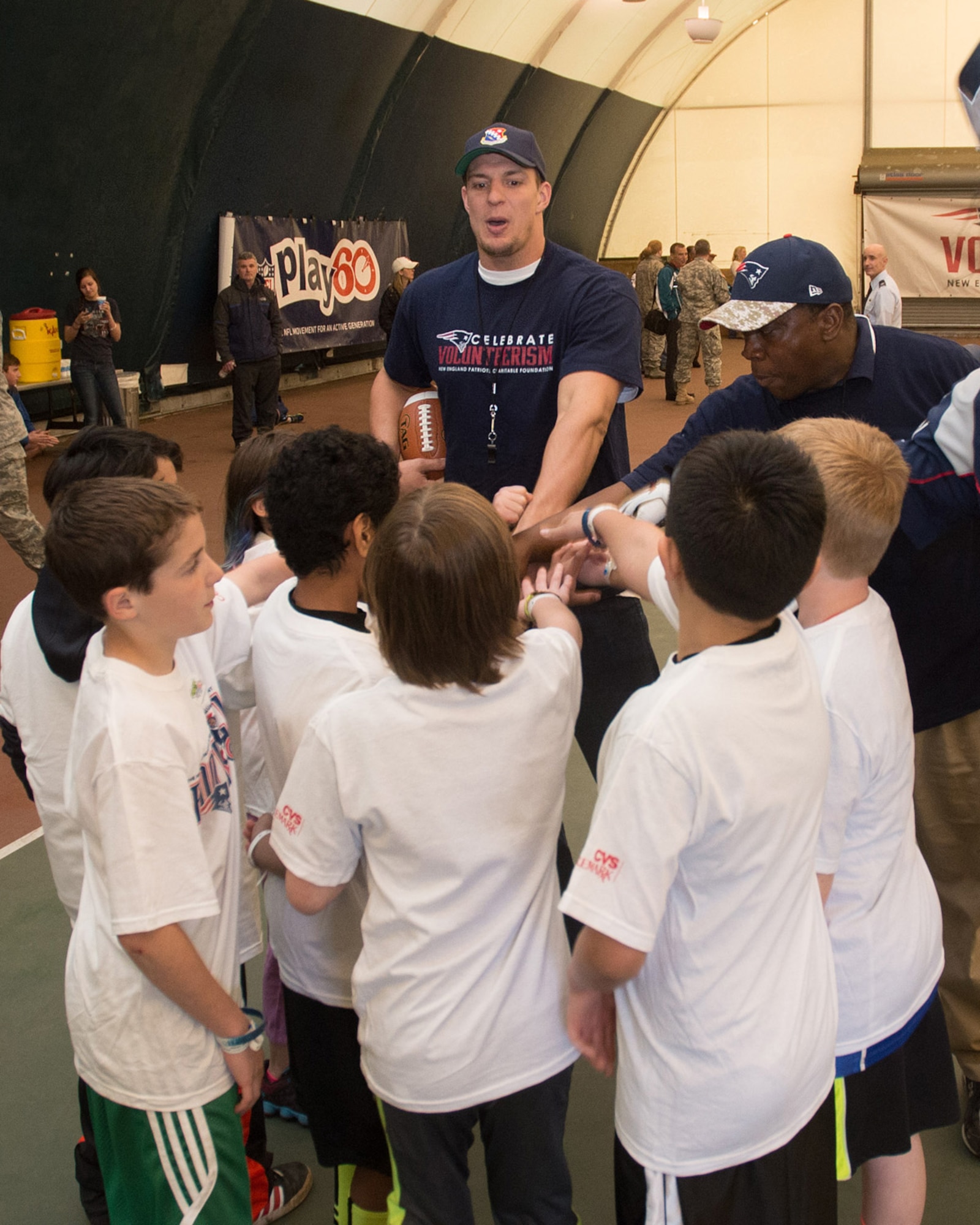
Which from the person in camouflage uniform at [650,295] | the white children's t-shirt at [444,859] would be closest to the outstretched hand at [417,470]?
the white children's t-shirt at [444,859]

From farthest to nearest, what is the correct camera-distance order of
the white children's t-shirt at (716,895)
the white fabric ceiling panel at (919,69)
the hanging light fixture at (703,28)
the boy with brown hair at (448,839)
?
1. the white fabric ceiling panel at (919,69)
2. the hanging light fixture at (703,28)
3. the boy with brown hair at (448,839)
4. the white children's t-shirt at (716,895)

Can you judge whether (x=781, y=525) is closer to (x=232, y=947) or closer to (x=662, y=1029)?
(x=662, y=1029)

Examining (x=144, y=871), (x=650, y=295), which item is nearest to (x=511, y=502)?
(x=144, y=871)

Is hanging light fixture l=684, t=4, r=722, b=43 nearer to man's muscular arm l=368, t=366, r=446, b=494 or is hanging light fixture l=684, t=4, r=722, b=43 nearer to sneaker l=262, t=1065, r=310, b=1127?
man's muscular arm l=368, t=366, r=446, b=494

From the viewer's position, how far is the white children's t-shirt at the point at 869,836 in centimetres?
162

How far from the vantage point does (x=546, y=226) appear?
61.2 feet

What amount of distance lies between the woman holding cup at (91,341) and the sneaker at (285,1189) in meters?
8.19

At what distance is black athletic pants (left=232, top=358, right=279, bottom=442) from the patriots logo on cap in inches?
344

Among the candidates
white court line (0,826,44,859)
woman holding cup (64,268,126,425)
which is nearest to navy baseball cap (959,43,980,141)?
white court line (0,826,44,859)

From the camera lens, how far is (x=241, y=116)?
446 inches

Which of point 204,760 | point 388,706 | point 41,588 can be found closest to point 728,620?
point 388,706

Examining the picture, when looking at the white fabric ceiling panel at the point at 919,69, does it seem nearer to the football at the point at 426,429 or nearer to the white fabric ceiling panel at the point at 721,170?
the white fabric ceiling panel at the point at 721,170

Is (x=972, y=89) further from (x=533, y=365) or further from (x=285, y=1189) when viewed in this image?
(x=285, y=1189)

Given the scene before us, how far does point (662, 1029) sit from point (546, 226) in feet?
60.7
